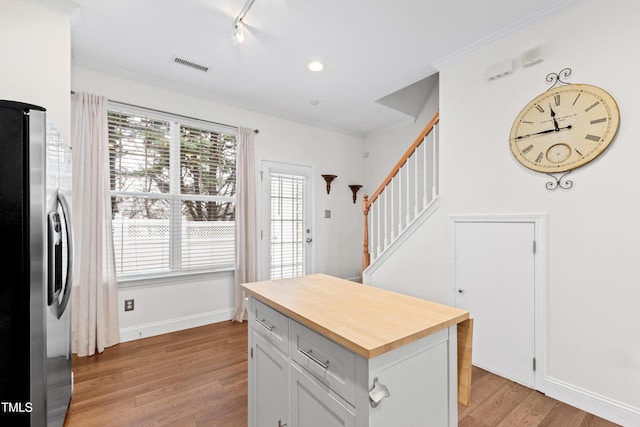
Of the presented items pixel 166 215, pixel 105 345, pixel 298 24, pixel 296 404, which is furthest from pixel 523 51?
pixel 105 345

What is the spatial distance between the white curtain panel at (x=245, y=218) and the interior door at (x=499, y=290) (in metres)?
2.41

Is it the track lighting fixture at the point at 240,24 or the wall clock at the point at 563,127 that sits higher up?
the track lighting fixture at the point at 240,24

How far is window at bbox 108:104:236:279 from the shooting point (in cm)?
315

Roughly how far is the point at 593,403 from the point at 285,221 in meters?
3.59

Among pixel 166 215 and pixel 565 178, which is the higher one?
pixel 565 178

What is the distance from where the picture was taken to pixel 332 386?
1073mm

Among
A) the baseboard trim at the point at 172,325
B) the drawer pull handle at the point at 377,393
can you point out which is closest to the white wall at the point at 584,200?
the drawer pull handle at the point at 377,393

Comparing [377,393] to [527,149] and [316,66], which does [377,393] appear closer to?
[527,149]

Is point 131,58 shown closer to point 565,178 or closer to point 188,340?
point 188,340

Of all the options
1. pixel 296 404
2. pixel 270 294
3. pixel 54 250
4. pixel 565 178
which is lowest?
pixel 296 404

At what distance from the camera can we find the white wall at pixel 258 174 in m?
3.18

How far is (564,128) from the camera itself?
212 centimetres

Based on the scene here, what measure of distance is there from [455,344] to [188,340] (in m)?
2.90

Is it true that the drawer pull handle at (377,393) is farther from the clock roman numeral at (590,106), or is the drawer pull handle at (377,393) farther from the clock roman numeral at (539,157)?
the clock roman numeral at (590,106)
